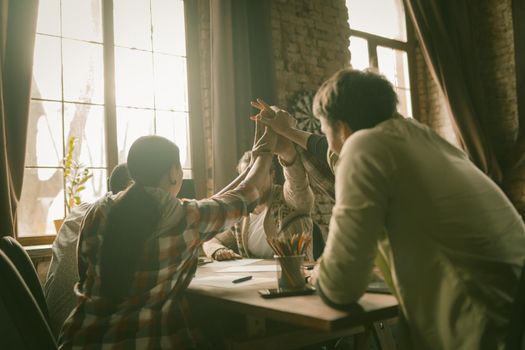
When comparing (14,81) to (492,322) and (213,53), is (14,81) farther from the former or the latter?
(492,322)

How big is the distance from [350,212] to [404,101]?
5.24 metres

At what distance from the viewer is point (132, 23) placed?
3.99 meters

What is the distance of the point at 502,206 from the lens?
1236 mm

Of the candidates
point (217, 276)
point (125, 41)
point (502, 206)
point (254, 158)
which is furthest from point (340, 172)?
point (125, 41)

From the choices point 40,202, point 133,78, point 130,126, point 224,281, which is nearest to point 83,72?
point 133,78

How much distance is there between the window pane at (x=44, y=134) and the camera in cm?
343

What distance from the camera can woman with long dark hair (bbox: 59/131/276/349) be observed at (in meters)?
1.50

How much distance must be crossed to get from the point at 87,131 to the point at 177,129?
741 millimetres

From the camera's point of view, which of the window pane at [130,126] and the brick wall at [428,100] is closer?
the window pane at [130,126]

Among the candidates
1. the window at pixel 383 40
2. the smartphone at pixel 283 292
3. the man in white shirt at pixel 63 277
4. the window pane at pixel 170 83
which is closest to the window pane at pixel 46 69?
the window pane at pixel 170 83

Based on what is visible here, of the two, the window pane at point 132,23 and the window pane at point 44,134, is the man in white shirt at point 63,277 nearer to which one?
the window pane at point 44,134

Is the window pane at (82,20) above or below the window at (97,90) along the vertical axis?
above

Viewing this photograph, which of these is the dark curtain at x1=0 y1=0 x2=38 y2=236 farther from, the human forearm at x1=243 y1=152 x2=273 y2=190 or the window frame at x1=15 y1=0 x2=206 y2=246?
the human forearm at x1=243 y1=152 x2=273 y2=190

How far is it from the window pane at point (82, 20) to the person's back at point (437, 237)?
3113 millimetres
